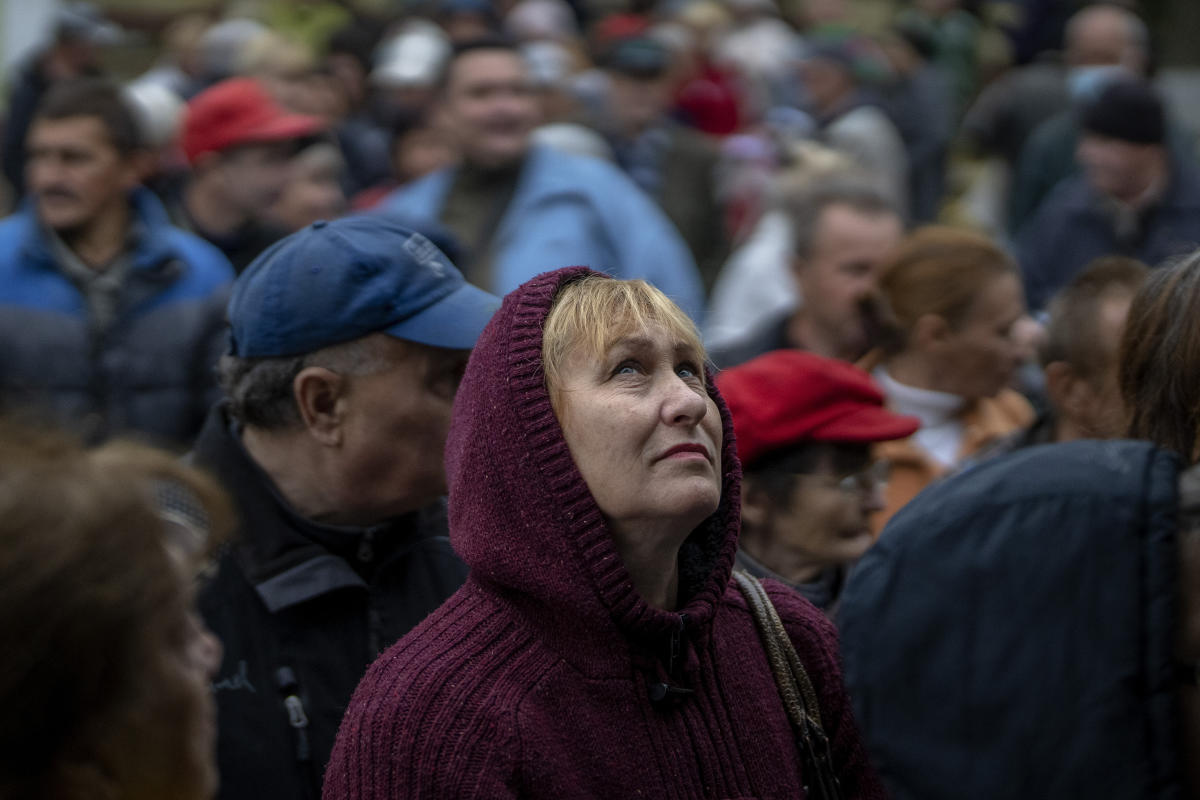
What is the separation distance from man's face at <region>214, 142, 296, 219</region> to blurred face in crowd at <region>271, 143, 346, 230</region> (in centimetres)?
3

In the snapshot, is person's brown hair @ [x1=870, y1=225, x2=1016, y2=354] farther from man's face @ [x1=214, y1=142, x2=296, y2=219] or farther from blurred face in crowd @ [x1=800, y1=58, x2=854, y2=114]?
blurred face in crowd @ [x1=800, y1=58, x2=854, y2=114]

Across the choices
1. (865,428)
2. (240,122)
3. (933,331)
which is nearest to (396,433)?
(865,428)

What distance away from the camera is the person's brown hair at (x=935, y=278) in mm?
4402

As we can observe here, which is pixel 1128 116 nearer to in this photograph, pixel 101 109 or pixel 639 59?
pixel 639 59

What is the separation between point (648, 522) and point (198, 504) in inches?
29.9

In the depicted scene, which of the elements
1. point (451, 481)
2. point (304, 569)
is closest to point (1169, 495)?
point (451, 481)

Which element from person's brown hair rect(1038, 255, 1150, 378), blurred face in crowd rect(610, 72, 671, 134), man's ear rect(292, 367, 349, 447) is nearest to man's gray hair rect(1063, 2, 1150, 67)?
blurred face in crowd rect(610, 72, 671, 134)

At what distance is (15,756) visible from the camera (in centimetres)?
138

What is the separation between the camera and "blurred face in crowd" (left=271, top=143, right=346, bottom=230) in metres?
5.89

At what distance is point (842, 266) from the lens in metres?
5.04

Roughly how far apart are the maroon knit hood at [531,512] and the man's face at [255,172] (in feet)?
12.3

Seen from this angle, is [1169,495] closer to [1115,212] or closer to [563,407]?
[563,407]

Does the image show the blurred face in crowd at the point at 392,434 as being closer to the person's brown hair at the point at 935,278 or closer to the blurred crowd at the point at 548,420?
the blurred crowd at the point at 548,420

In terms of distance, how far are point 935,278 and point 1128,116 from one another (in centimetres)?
274
